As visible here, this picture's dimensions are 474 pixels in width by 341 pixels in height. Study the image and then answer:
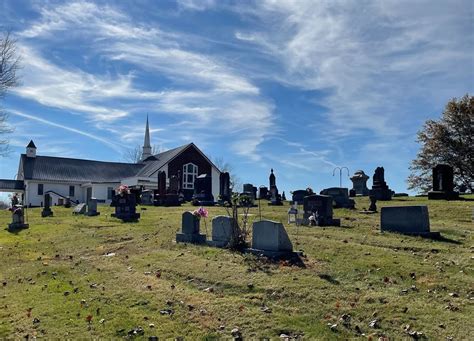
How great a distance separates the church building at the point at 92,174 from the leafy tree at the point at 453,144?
22396 mm

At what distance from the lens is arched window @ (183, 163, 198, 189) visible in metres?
60.6

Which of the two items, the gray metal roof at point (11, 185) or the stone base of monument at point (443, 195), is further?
the gray metal roof at point (11, 185)

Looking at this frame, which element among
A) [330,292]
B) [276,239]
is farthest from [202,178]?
[330,292]

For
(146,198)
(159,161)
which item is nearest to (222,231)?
(146,198)

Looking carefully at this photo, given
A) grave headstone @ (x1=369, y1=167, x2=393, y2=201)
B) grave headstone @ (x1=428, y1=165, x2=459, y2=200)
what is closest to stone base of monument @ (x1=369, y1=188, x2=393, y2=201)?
grave headstone @ (x1=369, y1=167, x2=393, y2=201)

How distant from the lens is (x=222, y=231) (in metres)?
13.4

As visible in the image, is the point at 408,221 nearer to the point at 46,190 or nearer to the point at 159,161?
the point at 159,161

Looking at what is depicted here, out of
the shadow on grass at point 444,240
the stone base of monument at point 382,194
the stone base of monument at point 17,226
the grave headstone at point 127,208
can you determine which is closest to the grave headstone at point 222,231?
the shadow on grass at point 444,240

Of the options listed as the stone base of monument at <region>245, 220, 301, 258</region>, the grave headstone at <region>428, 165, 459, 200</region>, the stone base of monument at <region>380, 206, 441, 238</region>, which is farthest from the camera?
the grave headstone at <region>428, 165, 459, 200</region>

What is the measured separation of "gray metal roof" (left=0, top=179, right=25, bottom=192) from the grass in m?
46.4

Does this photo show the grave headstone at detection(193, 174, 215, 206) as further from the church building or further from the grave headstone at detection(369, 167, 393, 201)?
the church building

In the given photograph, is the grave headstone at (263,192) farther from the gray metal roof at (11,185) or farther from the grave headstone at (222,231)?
the gray metal roof at (11,185)

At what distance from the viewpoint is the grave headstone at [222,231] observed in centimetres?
1304

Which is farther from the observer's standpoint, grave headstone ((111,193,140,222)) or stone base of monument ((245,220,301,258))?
grave headstone ((111,193,140,222))
